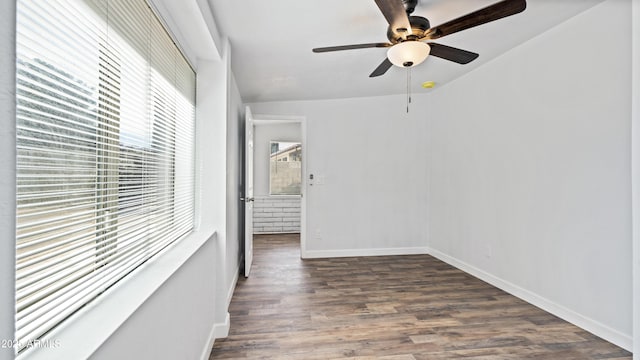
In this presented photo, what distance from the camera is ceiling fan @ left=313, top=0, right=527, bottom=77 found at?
5.65 ft

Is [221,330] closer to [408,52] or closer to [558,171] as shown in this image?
[408,52]

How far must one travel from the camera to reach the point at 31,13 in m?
0.72

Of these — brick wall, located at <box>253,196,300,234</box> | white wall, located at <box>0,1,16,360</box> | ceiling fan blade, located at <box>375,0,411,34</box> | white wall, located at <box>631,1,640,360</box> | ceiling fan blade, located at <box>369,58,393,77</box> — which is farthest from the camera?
brick wall, located at <box>253,196,300,234</box>

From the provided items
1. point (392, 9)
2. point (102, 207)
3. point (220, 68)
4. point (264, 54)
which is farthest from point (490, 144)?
point (102, 207)

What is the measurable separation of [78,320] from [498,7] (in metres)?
2.32

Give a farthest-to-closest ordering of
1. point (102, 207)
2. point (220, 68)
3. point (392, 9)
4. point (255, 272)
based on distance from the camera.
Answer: point (255, 272) → point (220, 68) → point (392, 9) → point (102, 207)

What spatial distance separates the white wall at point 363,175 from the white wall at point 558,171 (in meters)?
0.84

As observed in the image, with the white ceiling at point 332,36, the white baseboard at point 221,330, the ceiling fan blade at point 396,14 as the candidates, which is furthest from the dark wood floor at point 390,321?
the white ceiling at point 332,36

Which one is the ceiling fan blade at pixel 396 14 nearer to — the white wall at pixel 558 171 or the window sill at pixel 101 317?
the white wall at pixel 558 171

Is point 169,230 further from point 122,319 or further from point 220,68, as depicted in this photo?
point 220,68

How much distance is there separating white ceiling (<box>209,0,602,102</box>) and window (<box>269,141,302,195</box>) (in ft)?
8.10

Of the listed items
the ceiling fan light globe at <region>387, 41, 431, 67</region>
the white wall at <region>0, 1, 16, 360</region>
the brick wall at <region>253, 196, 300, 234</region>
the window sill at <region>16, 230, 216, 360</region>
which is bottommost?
the brick wall at <region>253, 196, 300, 234</region>

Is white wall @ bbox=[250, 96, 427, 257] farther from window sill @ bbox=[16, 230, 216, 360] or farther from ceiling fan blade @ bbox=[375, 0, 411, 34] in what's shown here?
window sill @ bbox=[16, 230, 216, 360]

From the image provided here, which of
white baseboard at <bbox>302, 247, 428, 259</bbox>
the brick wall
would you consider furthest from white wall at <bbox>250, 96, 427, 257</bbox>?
the brick wall
